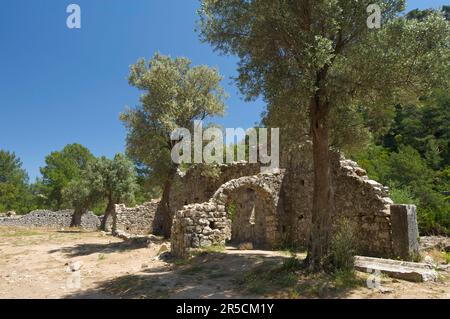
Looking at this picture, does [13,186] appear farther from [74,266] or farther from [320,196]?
[320,196]

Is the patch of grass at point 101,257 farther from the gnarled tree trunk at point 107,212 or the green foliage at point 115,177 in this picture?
the gnarled tree trunk at point 107,212

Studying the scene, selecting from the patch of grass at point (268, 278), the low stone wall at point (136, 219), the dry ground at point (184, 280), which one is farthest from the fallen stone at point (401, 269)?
the low stone wall at point (136, 219)

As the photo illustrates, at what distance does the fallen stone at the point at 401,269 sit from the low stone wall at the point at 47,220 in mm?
33732

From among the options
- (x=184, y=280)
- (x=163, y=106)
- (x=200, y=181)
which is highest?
(x=163, y=106)

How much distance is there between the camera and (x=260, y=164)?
60.8ft

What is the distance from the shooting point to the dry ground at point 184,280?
746 centimetres

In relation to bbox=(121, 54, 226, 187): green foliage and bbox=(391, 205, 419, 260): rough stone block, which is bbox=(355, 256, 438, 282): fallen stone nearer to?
bbox=(391, 205, 419, 260): rough stone block

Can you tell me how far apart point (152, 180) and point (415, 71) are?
14.4 meters

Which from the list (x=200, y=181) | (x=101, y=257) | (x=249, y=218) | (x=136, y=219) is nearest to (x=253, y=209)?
(x=249, y=218)

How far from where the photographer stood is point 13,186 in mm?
64062

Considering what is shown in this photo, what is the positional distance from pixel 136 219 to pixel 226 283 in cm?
2035

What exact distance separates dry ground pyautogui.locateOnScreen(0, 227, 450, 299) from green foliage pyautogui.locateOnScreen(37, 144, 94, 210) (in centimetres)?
4115

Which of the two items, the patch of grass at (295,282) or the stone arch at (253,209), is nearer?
the patch of grass at (295,282)
